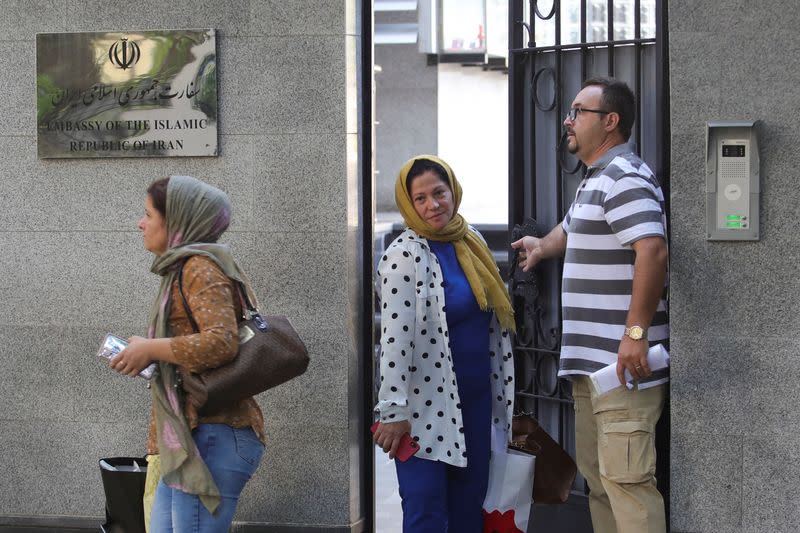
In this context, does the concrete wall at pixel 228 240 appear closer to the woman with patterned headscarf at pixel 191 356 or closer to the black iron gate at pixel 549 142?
the black iron gate at pixel 549 142

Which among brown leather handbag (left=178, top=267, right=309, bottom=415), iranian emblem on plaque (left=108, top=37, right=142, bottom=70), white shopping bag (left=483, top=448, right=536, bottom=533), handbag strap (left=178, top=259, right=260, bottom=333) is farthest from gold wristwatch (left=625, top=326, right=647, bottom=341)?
iranian emblem on plaque (left=108, top=37, right=142, bottom=70)

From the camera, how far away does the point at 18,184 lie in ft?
19.2

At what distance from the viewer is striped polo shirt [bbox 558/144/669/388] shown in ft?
14.8

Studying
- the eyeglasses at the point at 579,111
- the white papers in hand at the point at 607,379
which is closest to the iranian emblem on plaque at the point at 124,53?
the eyeglasses at the point at 579,111

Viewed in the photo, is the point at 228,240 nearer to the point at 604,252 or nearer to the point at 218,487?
the point at 218,487

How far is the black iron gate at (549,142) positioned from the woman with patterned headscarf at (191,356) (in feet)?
6.45

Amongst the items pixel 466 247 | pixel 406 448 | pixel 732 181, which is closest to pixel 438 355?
pixel 406 448

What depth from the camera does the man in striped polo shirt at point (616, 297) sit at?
4.47m

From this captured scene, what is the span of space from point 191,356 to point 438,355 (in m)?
1.04

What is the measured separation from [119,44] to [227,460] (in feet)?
8.18

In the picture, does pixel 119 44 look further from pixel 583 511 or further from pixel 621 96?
pixel 583 511

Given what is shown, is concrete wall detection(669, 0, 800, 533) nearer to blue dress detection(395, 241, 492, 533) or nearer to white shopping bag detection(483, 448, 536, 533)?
white shopping bag detection(483, 448, 536, 533)

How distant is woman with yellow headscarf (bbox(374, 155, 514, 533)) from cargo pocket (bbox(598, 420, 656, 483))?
1.49ft

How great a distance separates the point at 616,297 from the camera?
462cm
